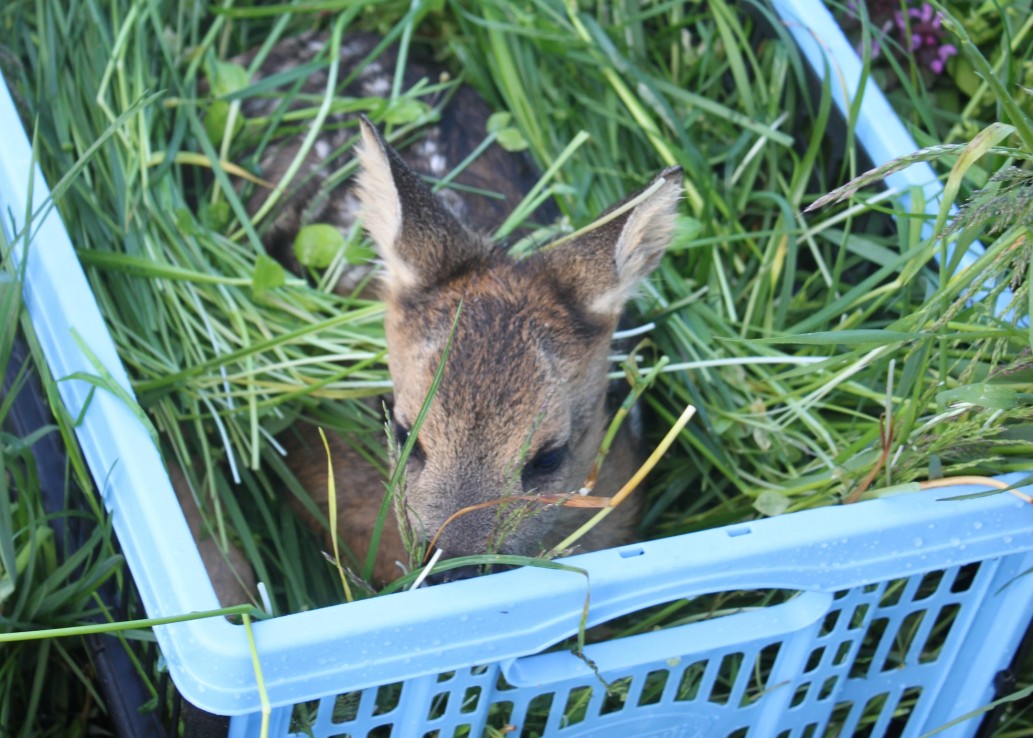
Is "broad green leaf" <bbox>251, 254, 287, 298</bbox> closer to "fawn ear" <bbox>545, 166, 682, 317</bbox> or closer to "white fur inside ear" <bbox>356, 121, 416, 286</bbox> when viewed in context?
"white fur inside ear" <bbox>356, 121, 416, 286</bbox>

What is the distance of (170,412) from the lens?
2.47 metres

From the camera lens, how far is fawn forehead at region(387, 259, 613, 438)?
2.06 metres

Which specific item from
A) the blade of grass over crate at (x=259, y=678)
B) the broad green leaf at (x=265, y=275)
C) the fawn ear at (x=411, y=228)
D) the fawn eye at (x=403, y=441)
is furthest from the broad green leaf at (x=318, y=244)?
the blade of grass over crate at (x=259, y=678)

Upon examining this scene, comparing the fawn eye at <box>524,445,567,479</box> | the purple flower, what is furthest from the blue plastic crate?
the purple flower

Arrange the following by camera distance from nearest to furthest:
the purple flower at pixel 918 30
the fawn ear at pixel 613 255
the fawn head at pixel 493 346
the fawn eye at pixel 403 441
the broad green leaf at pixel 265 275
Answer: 1. the fawn head at pixel 493 346
2. the fawn eye at pixel 403 441
3. the fawn ear at pixel 613 255
4. the broad green leaf at pixel 265 275
5. the purple flower at pixel 918 30

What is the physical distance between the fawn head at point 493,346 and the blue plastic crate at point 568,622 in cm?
24

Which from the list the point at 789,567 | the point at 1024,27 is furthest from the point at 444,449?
the point at 1024,27

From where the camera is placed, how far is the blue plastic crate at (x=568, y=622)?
159cm

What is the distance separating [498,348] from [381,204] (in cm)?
48

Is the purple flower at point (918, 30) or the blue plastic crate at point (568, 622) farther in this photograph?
the purple flower at point (918, 30)

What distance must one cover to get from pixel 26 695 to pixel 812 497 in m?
1.59

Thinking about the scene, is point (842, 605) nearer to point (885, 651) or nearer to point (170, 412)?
point (885, 651)

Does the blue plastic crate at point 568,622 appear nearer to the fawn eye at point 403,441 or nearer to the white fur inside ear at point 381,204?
the fawn eye at point 403,441

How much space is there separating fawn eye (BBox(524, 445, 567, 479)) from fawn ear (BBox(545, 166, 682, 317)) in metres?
0.31
